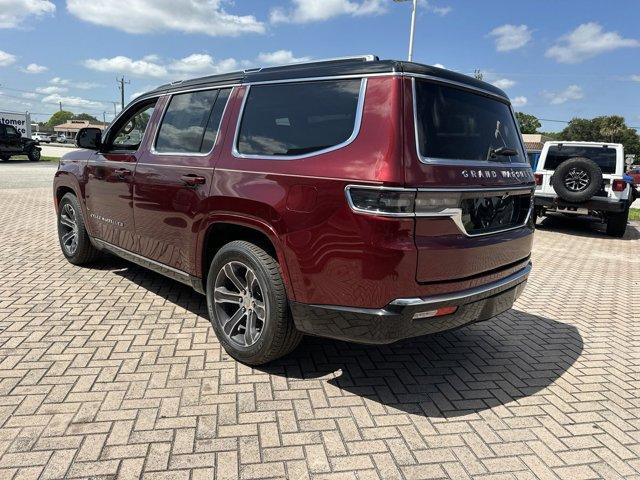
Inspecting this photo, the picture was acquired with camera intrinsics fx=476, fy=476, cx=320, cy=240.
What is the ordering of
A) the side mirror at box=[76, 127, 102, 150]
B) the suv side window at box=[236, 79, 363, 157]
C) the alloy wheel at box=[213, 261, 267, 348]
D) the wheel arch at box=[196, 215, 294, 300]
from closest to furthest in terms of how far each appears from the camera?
the suv side window at box=[236, 79, 363, 157] < the wheel arch at box=[196, 215, 294, 300] < the alloy wheel at box=[213, 261, 267, 348] < the side mirror at box=[76, 127, 102, 150]

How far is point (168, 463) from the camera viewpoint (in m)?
2.27

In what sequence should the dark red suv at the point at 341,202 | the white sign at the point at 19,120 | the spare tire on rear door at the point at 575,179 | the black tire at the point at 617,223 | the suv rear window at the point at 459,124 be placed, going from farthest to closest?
the white sign at the point at 19,120
the black tire at the point at 617,223
the spare tire on rear door at the point at 575,179
the suv rear window at the point at 459,124
the dark red suv at the point at 341,202

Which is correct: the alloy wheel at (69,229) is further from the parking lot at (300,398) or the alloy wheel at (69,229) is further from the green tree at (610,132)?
the green tree at (610,132)

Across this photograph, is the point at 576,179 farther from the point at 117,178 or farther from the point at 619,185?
the point at 117,178

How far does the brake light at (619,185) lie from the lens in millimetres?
A: 9523

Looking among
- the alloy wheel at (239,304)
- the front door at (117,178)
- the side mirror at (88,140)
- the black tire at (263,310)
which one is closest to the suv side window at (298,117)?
the black tire at (263,310)

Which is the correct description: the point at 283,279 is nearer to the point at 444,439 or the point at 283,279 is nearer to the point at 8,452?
the point at 444,439

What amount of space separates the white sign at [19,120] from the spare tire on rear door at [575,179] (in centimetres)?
3076

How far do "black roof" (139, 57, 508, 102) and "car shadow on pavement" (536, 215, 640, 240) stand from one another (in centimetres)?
881

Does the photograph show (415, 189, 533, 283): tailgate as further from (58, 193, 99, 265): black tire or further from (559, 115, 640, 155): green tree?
(559, 115, 640, 155): green tree

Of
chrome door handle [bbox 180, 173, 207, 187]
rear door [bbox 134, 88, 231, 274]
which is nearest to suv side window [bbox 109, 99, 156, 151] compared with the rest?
rear door [bbox 134, 88, 231, 274]

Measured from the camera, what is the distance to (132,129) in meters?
4.46

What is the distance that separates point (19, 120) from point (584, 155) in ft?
103

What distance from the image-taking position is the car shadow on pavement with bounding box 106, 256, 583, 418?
3.01 metres
